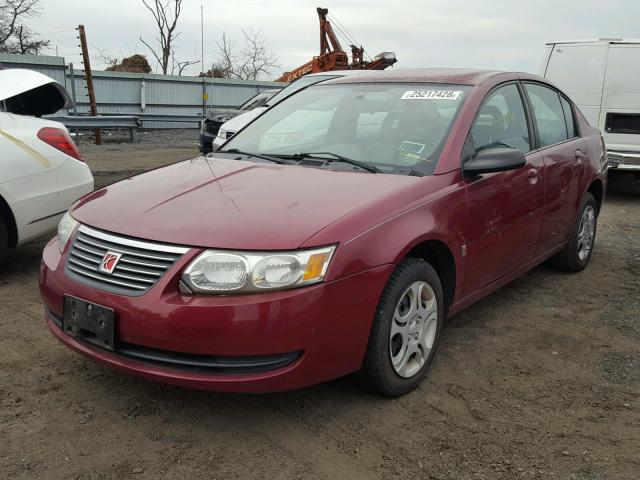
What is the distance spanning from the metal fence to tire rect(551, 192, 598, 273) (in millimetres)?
15097

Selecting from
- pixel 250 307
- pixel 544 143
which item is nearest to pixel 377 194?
pixel 250 307

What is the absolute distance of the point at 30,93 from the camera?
536cm

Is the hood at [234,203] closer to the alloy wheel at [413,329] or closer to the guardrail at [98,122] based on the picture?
the alloy wheel at [413,329]

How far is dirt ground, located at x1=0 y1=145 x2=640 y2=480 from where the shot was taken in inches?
98.0

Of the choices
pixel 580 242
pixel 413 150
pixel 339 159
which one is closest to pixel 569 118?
pixel 580 242

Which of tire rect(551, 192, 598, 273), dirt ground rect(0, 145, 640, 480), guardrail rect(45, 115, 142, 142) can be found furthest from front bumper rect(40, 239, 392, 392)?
guardrail rect(45, 115, 142, 142)

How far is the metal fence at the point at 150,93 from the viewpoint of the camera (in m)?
17.4

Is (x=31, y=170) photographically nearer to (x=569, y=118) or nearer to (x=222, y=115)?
(x=569, y=118)

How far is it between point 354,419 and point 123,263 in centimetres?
123

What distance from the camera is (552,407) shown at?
9.89 feet

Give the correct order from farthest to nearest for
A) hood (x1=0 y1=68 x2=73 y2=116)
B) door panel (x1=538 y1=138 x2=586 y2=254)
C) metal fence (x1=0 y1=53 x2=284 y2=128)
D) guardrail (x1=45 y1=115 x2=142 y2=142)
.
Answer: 1. metal fence (x1=0 y1=53 x2=284 y2=128)
2. guardrail (x1=45 y1=115 x2=142 y2=142)
3. hood (x1=0 y1=68 x2=73 y2=116)
4. door panel (x1=538 y1=138 x2=586 y2=254)

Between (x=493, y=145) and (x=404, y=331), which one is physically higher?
(x=493, y=145)

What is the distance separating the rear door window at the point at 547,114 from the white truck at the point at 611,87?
4024mm

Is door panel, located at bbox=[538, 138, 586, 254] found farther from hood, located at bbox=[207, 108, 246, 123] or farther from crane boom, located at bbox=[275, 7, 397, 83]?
crane boom, located at bbox=[275, 7, 397, 83]
